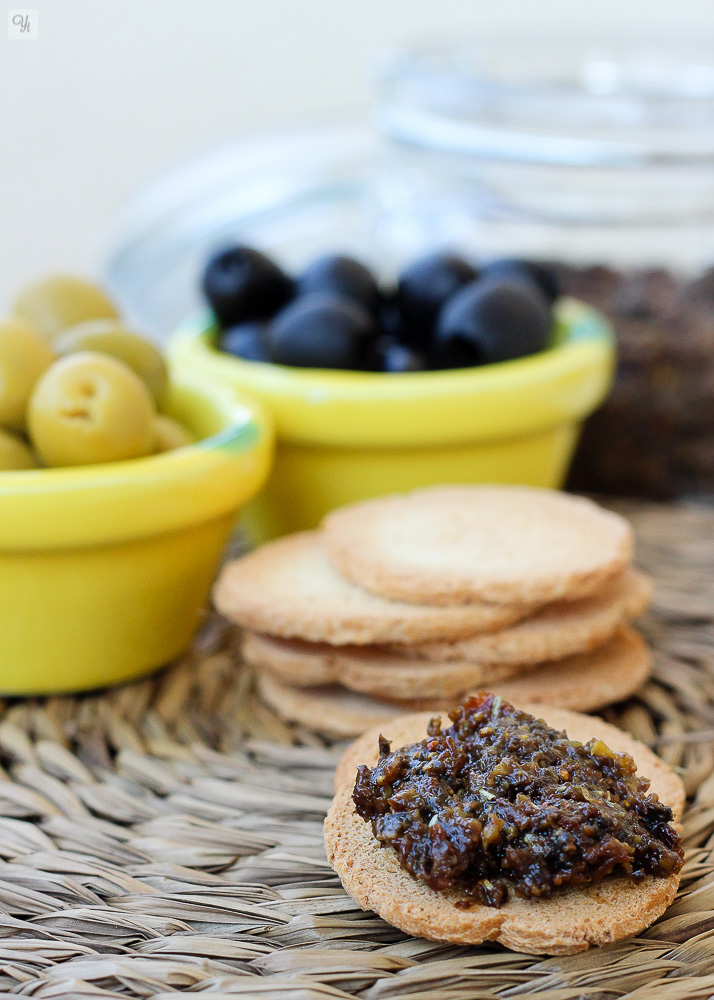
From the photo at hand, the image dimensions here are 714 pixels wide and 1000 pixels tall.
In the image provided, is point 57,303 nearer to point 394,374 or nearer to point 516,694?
point 394,374

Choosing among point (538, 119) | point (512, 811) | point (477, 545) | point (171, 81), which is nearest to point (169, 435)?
point (477, 545)

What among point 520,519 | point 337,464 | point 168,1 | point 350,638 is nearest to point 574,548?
point 520,519

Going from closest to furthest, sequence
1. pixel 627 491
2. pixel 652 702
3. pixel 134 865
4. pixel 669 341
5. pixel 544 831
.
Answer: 1. pixel 544 831
2. pixel 134 865
3. pixel 652 702
4. pixel 669 341
5. pixel 627 491

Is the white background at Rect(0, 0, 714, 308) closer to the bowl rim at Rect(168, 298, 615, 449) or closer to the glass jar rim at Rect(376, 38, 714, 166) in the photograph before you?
the glass jar rim at Rect(376, 38, 714, 166)

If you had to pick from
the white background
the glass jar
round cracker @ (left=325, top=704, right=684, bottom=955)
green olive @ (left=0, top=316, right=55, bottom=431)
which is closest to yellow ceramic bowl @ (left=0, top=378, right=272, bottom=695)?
green olive @ (left=0, top=316, right=55, bottom=431)

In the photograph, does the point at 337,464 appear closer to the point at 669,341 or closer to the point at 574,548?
the point at 574,548

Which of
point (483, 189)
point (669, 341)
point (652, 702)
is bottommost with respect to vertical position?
point (652, 702)
